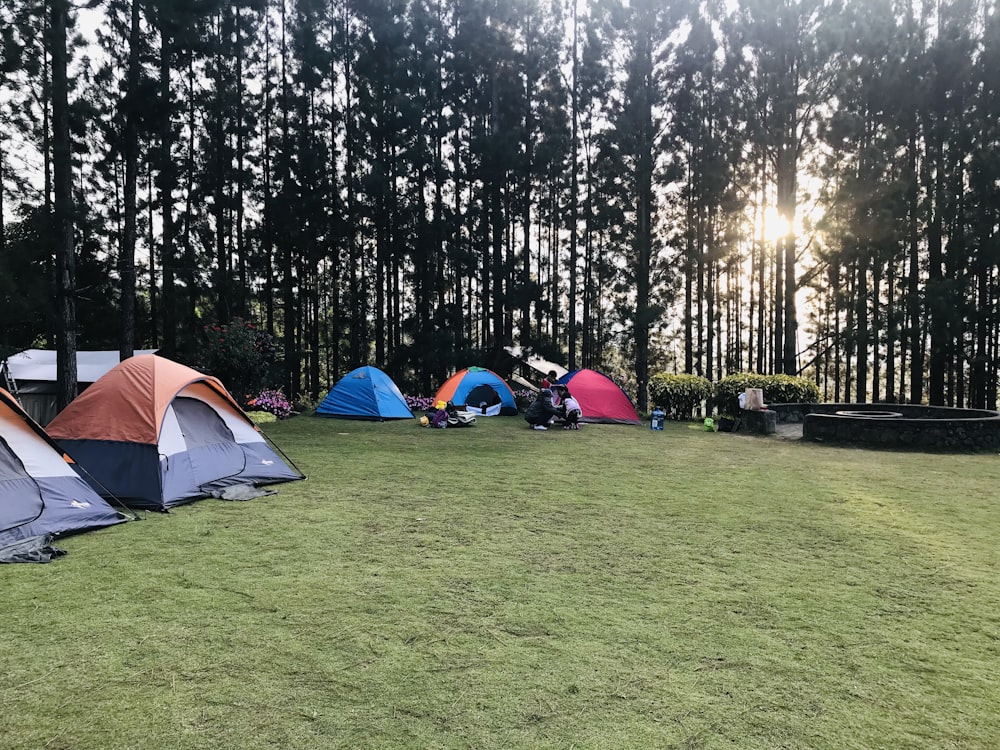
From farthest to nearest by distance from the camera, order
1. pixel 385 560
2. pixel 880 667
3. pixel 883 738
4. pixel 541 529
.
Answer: pixel 541 529 < pixel 385 560 < pixel 880 667 < pixel 883 738

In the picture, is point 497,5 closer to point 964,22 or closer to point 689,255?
point 689,255

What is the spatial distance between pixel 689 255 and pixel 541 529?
605 inches

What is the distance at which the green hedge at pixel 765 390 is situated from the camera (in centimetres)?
1322

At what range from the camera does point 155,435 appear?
5281mm

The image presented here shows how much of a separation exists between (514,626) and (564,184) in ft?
60.7

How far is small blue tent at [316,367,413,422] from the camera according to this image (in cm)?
1320

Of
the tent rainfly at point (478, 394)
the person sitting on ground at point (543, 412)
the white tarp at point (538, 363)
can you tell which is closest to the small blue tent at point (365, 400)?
the tent rainfly at point (478, 394)

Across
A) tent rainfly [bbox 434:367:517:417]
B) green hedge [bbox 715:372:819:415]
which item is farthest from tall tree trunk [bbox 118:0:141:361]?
green hedge [bbox 715:372:819:415]

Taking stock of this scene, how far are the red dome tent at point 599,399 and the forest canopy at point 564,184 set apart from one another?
3665 millimetres

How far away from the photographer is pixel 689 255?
718 inches

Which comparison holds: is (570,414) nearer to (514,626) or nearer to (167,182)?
(514,626)

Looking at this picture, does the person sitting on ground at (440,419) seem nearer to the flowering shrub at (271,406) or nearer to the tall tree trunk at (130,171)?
the flowering shrub at (271,406)

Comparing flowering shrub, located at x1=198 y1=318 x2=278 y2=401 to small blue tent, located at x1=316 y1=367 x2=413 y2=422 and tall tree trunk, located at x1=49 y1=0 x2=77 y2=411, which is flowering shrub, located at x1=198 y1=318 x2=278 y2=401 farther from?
tall tree trunk, located at x1=49 y1=0 x2=77 y2=411

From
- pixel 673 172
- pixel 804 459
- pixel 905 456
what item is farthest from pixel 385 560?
pixel 673 172
